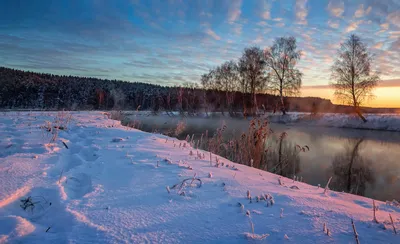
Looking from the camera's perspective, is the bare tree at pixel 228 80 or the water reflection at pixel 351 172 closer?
the water reflection at pixel 351 172

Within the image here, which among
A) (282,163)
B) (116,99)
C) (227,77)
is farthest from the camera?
(116,99)

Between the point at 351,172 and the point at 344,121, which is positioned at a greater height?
the point at 344,121

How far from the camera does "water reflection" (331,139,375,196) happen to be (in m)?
6.16

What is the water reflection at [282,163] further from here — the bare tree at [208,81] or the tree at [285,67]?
the bare tree at [208,81]

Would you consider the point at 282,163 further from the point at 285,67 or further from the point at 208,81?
the point at 208,81

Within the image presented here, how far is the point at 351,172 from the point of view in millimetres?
7637

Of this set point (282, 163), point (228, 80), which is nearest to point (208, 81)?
point (228, 80)

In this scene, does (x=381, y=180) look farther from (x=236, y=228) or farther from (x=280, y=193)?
(x=236, y=228)

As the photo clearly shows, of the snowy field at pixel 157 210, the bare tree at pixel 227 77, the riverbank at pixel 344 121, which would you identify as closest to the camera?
the snowy field at pixel 157 210

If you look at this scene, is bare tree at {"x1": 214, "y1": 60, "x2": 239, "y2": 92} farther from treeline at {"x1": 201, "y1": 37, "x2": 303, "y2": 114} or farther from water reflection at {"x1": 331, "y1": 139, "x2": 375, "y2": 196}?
water reflection at {"x1": 331, "y1": 139, "x2": 375, "y2": 196}

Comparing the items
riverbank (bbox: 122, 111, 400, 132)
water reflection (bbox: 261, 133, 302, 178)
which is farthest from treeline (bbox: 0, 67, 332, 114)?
water reflection (bbox: 261, 133, 302, 178)

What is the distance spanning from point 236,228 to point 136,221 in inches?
30.0

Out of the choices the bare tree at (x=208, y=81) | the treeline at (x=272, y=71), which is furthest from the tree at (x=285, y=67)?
the bare tree at (x=208, y=81)

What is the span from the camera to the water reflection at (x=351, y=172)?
6160 millimetres
